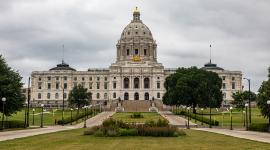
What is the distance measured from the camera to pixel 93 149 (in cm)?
2902

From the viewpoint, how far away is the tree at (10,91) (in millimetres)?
60031

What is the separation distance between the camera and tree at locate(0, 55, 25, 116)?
6003 cm

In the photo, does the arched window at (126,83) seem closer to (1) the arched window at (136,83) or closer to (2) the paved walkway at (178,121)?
(1) the arched window at (136,83)

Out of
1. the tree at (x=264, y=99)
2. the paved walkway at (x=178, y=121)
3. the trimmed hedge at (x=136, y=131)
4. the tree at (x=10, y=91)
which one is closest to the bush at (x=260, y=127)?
the tree at (x=264, y=99)

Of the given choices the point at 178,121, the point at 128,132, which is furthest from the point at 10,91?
the point at 178,121

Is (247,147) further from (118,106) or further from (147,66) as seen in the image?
(147,66)

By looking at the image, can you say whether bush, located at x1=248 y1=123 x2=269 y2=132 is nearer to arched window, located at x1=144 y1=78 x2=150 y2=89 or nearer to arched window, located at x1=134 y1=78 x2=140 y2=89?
arched window, located at x1=144 y1=78 x2=150 y2=89

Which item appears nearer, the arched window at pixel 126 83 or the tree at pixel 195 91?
the tree at pixel 195 91

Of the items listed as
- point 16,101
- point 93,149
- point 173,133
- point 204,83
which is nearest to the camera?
point 93,149

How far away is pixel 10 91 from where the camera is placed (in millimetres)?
59844

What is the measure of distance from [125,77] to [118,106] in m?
44.2

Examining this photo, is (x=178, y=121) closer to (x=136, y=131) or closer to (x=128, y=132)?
(x=136, y=131)

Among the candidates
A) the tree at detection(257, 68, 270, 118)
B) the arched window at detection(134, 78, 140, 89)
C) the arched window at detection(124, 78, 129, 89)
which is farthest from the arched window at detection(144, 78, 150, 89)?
the tree at detection(257, 68, 270, 118)

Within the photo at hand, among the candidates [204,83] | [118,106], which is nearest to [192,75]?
[204,83]
